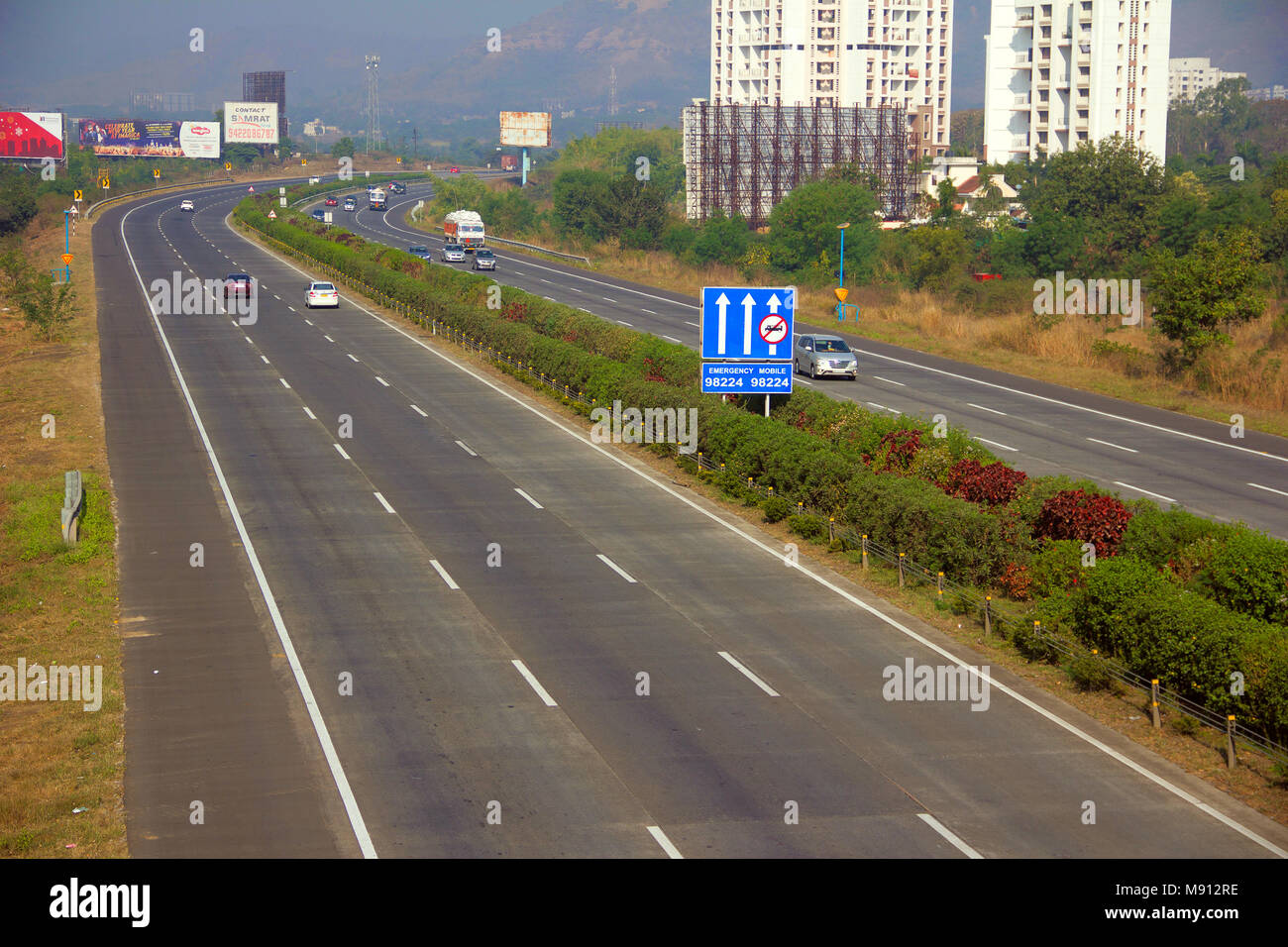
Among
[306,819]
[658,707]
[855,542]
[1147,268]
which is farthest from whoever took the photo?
[1147,268]

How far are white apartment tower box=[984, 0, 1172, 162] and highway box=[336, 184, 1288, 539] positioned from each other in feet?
308

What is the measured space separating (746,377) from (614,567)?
8.95m

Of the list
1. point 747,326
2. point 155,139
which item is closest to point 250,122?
A: point 155,139

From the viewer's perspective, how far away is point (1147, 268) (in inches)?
2876

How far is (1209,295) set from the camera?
1708 inches

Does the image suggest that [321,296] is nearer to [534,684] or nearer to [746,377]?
[746,377]

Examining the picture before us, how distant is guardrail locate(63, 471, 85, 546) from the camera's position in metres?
25.0

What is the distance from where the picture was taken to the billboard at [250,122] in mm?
181375

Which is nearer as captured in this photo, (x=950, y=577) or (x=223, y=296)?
(x=950, y=577)

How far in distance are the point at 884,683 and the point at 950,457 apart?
896 centimetres

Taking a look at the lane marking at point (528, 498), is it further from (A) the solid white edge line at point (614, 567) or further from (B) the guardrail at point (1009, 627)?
(B) the guardrail at point (1009, 627)

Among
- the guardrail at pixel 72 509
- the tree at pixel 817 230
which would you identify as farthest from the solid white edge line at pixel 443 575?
the tree at pixel 817 230

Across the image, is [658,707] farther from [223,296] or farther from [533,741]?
[223,296]
